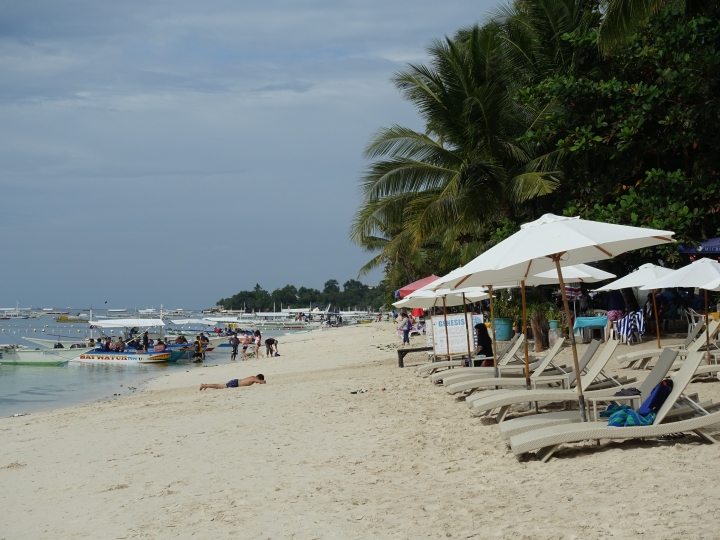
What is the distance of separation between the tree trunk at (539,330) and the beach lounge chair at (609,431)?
11.1 metres

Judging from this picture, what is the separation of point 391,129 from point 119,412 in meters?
10.6

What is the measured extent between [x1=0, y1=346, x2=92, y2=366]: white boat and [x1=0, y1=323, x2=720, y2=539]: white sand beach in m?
27.3

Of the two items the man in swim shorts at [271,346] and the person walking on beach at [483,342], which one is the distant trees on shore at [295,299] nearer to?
the man in swim shorts at [271,346]

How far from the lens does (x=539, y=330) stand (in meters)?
17.5

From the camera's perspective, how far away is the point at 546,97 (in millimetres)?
16938

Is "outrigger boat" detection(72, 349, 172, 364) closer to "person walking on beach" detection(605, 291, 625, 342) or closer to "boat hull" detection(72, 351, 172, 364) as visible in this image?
"boat hull" detection(72, 351, 172, 364)

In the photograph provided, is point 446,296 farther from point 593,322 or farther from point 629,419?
point 629,419

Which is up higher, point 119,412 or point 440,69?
point 440,69

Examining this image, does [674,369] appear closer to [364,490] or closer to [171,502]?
[364,490]

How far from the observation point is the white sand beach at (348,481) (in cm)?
471

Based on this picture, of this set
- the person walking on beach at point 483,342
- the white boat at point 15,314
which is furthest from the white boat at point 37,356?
the white boat at point 15,314

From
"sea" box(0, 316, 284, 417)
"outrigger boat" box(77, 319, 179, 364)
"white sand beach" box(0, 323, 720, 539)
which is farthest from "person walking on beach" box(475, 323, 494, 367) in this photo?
"outrigger boat" box(77, 319, 179, 364)

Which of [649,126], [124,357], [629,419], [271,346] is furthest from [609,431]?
[124,357]

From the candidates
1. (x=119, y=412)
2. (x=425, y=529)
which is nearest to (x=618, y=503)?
(x=425, y=529)
